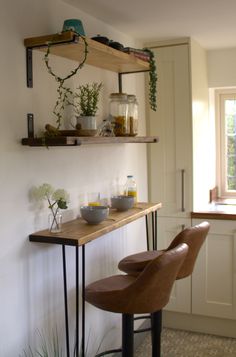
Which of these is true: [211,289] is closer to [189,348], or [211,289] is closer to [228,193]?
[189,348]

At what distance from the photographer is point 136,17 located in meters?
2.66

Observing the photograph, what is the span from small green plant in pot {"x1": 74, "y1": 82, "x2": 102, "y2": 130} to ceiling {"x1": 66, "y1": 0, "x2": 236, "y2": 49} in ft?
1.41

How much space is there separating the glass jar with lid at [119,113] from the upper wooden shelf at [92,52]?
0.19m

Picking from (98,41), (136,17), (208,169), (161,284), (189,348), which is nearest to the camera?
(161,284)

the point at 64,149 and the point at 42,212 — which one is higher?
the point at 64,149

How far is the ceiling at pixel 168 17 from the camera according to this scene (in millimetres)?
2398

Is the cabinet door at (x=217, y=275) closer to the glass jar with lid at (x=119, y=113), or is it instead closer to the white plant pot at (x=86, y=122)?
the glass jar with lid at (x=119, y=113)

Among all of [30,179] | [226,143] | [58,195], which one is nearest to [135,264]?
[58,195]

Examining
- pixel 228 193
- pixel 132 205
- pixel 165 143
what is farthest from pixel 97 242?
pixel 228 193

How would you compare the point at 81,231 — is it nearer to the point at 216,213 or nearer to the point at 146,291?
the point at 146,291

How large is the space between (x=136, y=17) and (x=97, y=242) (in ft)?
4.46

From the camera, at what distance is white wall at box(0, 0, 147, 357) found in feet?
6.29

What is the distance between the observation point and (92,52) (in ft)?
7.31

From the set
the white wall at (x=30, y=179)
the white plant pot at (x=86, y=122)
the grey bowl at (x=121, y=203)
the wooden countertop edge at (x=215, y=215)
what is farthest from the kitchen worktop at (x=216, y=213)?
the white plant pot at (x=86, y=122)
